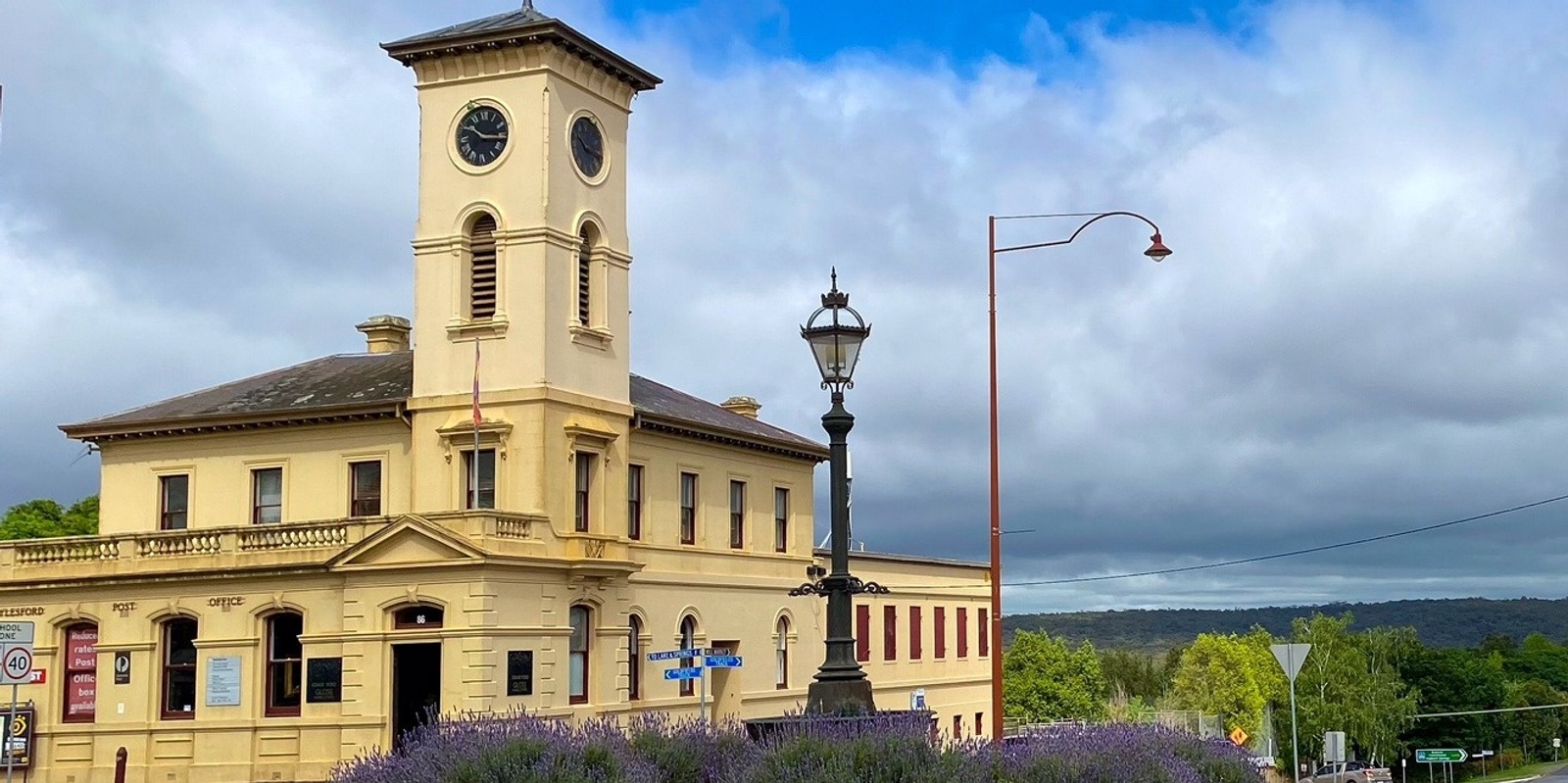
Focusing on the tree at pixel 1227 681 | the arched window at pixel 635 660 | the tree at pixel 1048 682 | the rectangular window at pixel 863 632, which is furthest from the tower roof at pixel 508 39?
the tree at pixel 1227 681

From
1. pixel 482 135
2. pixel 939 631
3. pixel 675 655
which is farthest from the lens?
pixel 939 631

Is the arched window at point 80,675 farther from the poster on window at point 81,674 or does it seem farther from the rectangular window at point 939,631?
the rectangular window at point 939,631

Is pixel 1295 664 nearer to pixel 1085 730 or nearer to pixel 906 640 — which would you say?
pixel 1085 730

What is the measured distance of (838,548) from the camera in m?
15.7

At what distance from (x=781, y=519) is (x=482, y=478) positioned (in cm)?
1244

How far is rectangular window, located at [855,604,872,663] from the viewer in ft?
176

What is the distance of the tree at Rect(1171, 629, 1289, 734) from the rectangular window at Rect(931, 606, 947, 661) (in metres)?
30.6

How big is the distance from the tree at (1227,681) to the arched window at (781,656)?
43737mm

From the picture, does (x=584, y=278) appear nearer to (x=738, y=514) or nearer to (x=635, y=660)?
(x=635, y=660)

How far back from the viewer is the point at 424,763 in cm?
1527

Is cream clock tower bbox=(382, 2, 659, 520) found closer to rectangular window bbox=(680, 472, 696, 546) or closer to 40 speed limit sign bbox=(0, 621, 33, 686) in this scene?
rectangular window bbox=(680, 472, 696, 546)

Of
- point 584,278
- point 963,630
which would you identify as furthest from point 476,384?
point 963,630

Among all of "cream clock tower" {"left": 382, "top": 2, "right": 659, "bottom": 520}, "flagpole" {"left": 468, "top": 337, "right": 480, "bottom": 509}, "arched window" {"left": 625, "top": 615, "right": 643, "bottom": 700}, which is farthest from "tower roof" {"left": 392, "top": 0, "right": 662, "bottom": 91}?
"arched window" {"left": 625, "top": 615, "right": 643, "bottom": 700}

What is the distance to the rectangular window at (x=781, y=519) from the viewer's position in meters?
49.4
